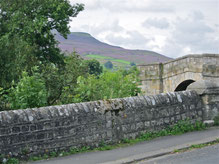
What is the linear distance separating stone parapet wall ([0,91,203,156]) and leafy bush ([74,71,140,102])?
2.91 metres

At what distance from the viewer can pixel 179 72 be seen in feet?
68.4

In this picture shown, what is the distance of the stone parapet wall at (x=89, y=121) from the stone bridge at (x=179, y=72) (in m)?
6.63

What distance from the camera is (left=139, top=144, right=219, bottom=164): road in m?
7.33

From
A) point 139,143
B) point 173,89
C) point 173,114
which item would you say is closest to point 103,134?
point 139,143

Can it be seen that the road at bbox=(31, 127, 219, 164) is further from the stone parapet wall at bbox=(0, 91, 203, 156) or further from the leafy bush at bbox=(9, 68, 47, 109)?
the leafy bush at bbox=(9, 68, 47, 109)

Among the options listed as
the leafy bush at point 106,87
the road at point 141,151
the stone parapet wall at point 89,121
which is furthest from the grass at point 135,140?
the leafy bush at point 106,87

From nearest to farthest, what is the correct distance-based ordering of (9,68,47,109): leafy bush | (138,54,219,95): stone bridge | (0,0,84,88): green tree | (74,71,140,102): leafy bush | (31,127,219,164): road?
1. (31,127,219,164): road
2. (9,68,47,109): leafy bush
3. (74,71,140,102): leafy bush
4. (138,54,219,95): stone bridge
5. (0,0,84,88): green tree

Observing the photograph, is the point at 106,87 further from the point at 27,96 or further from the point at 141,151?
the point at 141,151

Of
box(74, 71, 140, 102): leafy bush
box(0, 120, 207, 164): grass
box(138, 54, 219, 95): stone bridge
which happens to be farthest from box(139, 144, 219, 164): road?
box(138, 54, 219, 95): stone bridge

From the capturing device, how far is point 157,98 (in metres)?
9.97

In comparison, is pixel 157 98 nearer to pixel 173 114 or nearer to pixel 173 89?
pixel 173 114

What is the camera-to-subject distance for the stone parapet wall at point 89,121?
25.7 feet

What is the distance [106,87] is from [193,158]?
20.3 ft

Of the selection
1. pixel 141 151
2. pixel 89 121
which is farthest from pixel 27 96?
pixel 141 151
